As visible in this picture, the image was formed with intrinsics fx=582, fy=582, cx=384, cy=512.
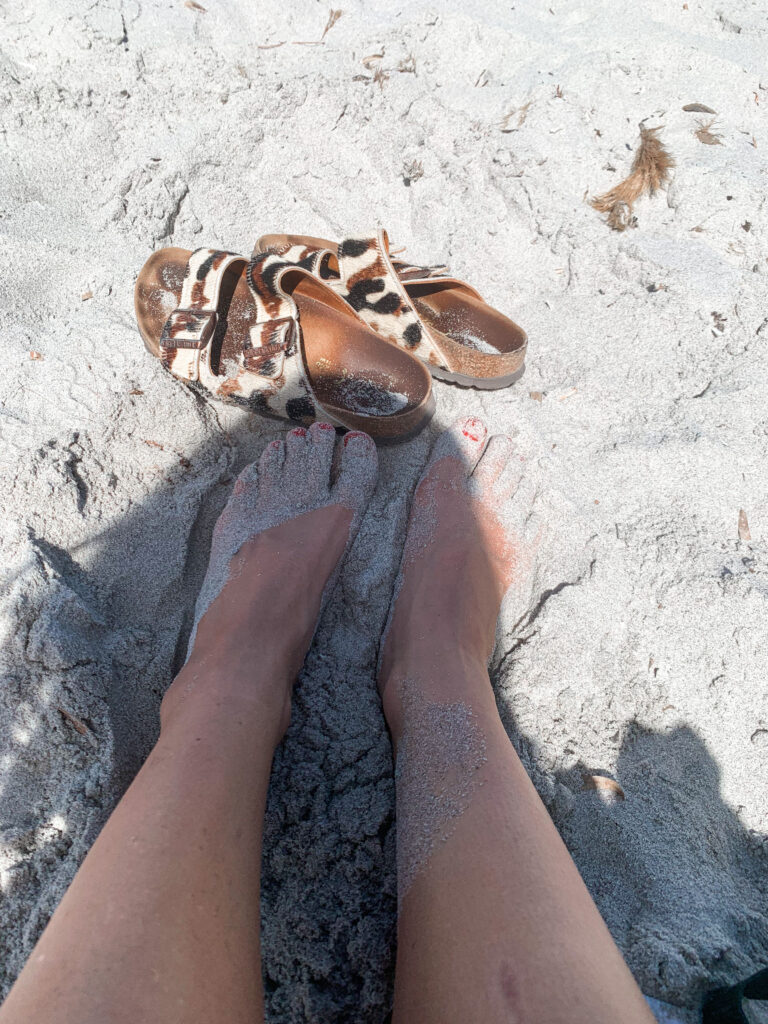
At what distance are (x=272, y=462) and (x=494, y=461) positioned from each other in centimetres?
61

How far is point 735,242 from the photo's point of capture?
1.71 m

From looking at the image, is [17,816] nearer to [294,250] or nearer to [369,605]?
[369,605]

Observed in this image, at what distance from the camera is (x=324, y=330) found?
1688mm

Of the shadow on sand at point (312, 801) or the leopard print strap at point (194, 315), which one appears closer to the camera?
the shadow on sand at point (312, 801)

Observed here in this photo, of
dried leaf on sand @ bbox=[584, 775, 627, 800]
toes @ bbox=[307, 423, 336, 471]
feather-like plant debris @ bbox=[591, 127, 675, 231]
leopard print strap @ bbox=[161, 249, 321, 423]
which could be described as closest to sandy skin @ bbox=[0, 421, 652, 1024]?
dried leaf on sand @ bbox=[584, 775, 627, 800]

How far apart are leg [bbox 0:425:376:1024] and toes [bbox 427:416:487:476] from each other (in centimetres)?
50

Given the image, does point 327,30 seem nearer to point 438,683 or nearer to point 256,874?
point 438,683

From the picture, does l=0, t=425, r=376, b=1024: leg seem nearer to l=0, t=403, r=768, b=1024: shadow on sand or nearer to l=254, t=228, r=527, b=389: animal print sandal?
l=0, t=403, r=768, b=1024: shadow on sand

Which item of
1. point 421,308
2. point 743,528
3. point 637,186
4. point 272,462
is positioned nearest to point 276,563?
point 272,462

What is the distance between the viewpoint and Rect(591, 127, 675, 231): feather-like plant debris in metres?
1.77

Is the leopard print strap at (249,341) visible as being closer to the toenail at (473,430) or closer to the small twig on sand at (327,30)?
the toenail at (473,430)

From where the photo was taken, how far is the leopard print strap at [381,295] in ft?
5.08

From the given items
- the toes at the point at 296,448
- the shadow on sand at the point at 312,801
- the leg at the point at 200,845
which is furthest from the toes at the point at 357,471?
the shadow on sand at the point at 312,801

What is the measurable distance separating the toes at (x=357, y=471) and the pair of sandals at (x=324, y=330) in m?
0.05
